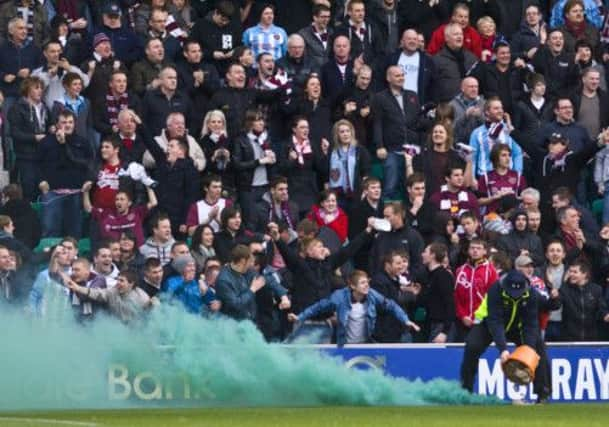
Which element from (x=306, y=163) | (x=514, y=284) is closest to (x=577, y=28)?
(x=306, y=163)

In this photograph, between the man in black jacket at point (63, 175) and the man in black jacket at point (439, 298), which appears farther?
the man in black jacket at point (63, 175)

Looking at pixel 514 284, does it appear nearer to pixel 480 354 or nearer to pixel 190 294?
pixel 480 354

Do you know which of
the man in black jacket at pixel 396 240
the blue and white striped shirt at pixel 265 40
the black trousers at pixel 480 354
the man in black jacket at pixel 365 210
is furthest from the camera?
the blue and white striped shirt at pixel 265 40

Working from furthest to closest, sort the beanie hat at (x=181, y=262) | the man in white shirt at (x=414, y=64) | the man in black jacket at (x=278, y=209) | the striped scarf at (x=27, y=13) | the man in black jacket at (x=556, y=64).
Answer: the man in black jacket at (x=556, y=64), the man in white shirt at (x=414, y=64), the striped scarf at (x=27, y=13), the man in black jacket at (x=278, y=209), the beanie hat at (x=181, y=262)

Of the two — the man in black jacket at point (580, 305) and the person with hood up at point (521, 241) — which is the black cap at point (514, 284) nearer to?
the man in black jacket at point (580, 305)

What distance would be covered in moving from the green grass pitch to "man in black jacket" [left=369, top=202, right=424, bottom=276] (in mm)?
3878

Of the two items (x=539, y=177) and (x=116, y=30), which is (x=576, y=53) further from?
(x=116, y=30)

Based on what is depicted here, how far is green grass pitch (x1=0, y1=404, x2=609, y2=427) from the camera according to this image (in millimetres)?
19656

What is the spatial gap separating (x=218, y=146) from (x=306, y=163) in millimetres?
1271

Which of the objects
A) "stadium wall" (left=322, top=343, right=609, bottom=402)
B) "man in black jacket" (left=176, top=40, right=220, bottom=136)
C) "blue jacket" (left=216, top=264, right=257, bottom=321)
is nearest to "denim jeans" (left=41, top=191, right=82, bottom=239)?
"man in black jacket" (left=176, top=40, right=220, bottom=136)

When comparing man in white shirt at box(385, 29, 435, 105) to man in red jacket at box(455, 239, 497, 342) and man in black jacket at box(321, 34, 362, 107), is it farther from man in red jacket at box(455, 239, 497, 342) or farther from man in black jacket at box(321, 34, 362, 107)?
man in red jacket at box(455, 239, 497, 342)

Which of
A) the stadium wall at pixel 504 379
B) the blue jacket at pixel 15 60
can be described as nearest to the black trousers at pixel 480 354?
the stadium wall at pixel 504 379

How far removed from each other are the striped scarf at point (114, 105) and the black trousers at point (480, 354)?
701 centimetres

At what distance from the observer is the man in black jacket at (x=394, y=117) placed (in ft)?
93.9
